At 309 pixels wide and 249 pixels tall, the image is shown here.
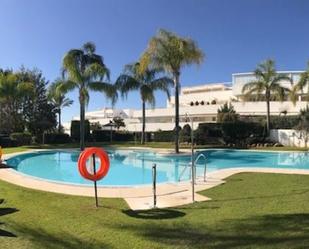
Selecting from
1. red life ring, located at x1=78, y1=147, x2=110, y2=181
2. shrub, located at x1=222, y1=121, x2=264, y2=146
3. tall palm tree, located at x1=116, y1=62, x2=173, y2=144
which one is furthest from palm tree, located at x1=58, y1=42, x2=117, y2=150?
red life ring, located at x1=78, y1=147, x2=110, y2=181

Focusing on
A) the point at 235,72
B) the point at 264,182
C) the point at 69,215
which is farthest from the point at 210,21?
the point at 235,72

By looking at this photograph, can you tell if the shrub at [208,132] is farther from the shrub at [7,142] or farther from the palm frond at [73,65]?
the shrub at [7,142]

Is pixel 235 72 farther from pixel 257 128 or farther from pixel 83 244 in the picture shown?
pixel 83 244

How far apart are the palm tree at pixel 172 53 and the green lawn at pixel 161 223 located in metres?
14.8

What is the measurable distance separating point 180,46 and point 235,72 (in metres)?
29.3

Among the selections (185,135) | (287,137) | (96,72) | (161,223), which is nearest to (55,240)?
(161,223)

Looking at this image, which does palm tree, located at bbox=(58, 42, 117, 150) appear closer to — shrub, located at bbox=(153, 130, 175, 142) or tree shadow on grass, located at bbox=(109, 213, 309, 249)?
shrub, located at bbox=(153, 130, 175, 142)

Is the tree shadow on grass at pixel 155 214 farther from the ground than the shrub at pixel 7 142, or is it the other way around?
the shrub at pixel 7 142

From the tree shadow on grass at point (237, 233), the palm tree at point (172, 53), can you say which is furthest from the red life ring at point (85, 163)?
the palm tree at point (172, 53)

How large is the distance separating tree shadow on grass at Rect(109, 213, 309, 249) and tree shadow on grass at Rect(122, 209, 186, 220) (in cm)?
54

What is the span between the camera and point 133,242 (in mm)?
5488

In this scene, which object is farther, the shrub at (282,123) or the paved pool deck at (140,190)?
the shrub at (282,123)

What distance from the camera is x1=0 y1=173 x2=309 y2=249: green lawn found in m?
5.41

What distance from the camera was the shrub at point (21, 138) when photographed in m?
32.0
